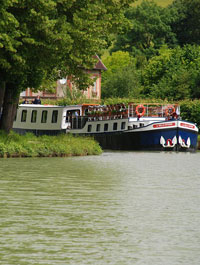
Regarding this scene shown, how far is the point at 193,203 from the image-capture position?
17.2 metres

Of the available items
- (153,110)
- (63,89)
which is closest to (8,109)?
(153,110)

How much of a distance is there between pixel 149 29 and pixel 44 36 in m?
89.9

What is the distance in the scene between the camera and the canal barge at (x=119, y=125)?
4794cm

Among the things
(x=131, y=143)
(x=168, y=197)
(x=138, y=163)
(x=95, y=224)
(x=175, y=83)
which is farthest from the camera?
(x=175, y=83)

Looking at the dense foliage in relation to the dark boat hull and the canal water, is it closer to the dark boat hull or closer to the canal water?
the dark boat hull

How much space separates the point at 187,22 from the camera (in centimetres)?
12012

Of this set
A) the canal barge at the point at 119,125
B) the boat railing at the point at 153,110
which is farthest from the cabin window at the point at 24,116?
the boat railing at the point at 153,110

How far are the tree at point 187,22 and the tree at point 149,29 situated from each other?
1190mm

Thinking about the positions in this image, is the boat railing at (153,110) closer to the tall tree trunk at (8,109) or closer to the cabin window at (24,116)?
the cabin window at (24,116)

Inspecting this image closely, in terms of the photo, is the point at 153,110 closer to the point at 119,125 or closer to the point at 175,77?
the point at 119,125

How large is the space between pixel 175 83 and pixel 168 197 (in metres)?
57.5

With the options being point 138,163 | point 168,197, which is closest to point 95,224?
point 168,197

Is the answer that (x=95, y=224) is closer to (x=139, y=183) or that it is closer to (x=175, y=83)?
(x=139, y=183)

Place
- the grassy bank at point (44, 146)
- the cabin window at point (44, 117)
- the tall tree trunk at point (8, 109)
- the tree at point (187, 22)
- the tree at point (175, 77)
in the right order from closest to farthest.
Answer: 1. the grassy bank at point (44, 146)
2. the tall tree trunk at point (8, 109)
3. the cabin window at point (44, 117)
4. the tree at point (175, 77)
5. the tree at point (187, 22)
